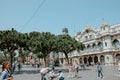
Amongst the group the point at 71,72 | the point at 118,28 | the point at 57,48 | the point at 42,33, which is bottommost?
the point at 71,72

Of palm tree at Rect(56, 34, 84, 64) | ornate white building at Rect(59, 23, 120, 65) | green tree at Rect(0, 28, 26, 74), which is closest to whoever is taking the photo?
green tree at Rect(0, 28, 26, 74)

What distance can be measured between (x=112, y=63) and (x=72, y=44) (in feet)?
72.5

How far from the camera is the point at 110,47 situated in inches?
2596

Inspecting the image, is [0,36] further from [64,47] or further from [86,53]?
[86,53]

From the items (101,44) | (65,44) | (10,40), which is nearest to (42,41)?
(65,44)

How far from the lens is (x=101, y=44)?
70.4 metres

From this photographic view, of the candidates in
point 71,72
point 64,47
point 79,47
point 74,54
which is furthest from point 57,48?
point 74,54

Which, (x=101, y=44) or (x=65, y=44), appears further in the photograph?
(x=101, y=44)

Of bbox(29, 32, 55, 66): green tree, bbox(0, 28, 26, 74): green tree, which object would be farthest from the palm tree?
bbox(0, 28, 26, 74): green tree

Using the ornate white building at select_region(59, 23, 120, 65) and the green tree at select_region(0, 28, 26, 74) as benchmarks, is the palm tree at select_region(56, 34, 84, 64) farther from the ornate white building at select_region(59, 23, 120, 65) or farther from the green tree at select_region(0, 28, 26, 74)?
the ornate white building at select_region(59, 23, 120, 65)

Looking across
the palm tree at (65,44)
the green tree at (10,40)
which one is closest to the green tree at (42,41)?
the palm tree at (65,44)

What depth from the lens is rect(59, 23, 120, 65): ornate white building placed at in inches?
2564

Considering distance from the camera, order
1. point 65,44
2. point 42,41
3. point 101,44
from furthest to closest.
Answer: point 101,44 → point 65,44 → point 42,41

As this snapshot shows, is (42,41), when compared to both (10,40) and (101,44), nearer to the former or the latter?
(10,40)
